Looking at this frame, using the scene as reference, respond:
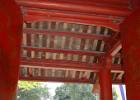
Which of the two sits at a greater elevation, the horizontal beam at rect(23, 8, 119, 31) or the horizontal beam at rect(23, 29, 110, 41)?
the horizontal beam at rect(23, 8, 119, 31)

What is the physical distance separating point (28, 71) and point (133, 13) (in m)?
4.10

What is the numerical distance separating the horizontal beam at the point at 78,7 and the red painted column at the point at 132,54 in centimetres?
21

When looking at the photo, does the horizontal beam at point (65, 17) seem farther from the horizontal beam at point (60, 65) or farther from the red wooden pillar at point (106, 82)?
the horizontal beam at point (60, 65)

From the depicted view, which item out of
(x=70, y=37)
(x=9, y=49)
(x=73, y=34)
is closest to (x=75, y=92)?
(x=70, y=37)

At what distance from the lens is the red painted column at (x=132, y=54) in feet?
11.8

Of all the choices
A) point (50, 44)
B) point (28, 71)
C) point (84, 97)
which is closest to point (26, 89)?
point (84, 97)

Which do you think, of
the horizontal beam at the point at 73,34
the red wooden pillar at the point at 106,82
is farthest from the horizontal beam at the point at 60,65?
the horizontal beam at the point at 73,34

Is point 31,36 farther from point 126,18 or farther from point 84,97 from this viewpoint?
point 84,97

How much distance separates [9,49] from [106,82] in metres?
3.47

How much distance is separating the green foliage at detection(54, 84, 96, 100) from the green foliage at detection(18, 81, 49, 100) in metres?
1.43

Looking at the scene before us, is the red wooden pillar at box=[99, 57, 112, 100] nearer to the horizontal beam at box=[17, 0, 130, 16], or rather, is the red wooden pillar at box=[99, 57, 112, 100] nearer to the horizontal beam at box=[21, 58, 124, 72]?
the horizontal beam at box=[21, 58, 124, 72]

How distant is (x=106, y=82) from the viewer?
20.7ft

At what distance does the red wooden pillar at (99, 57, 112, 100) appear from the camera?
6.15 m

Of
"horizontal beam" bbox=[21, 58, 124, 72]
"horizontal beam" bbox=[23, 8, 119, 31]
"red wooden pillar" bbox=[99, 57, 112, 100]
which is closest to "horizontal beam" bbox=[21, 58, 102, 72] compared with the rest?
"horizontal beam" bbox=[21, 58, 124, 72]
